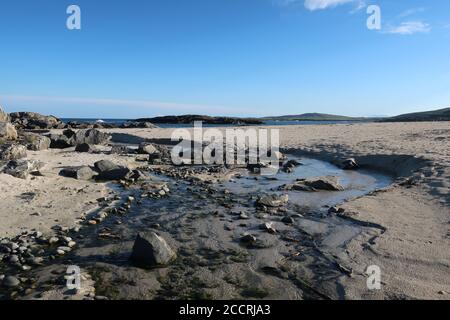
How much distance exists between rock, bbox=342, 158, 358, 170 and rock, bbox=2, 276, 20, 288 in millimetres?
16590

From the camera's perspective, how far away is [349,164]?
19.9 metres

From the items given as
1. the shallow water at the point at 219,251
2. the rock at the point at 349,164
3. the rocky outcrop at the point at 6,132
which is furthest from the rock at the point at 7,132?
the rock at the point at 349,164

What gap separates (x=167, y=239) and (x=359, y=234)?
4.26m

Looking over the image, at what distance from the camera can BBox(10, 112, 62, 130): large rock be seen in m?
50.1

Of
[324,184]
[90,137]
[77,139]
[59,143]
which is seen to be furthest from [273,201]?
[90,137]

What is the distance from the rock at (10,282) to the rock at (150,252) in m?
1.91

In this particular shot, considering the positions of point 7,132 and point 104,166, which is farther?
point 7,132

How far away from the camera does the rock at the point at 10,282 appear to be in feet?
20.1

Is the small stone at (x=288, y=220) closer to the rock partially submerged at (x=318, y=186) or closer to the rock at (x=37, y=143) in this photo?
the rock partially submerged at (x=318, y=186)

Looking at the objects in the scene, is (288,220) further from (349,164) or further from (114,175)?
(349,164)

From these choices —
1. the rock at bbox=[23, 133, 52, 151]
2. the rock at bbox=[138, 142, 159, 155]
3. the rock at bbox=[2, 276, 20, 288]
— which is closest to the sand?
the rock at bbox=[2, 276, 20, 288]

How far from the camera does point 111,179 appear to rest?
15.3m

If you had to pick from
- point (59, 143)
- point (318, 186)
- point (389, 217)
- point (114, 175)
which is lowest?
point (389, 217)

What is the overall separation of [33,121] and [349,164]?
45.8 meters
